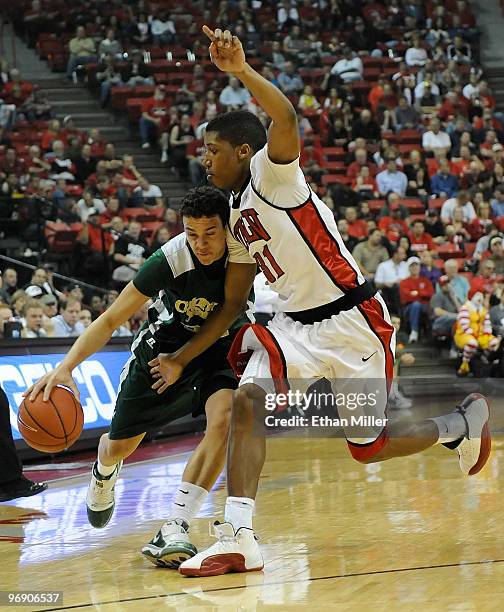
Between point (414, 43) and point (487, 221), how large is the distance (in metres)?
6.35

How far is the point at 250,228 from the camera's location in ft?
14.7

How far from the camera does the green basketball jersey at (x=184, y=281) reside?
4.79 m

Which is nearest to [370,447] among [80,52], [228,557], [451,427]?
[451,427]

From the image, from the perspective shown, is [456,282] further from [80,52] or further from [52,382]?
[52,382]

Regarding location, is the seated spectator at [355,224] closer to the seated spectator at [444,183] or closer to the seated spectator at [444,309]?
the seated spectator at [444,309]

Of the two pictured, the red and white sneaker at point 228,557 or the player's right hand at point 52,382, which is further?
the player's right hand at point 52,382

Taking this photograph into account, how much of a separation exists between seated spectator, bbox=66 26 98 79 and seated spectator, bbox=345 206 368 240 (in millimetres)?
7034

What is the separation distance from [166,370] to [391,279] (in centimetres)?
1047

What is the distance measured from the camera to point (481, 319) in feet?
45.3

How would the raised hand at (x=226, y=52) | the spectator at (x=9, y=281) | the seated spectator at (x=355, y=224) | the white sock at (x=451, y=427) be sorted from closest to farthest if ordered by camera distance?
the raised hand at (x=226, y=52) < the white sock at (x=451, y=427) < the spectator at (x=9, y=281) < the seated spectator at (x=355, y=224)

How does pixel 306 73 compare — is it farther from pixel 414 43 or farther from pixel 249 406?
pixel 249 406

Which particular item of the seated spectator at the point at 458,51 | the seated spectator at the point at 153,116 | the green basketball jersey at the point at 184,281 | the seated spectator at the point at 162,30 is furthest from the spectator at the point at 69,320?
the seated spectator at the point at 458,51

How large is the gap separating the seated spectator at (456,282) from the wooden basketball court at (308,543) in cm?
709

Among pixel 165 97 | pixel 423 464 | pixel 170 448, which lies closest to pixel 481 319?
pixel 170 448
